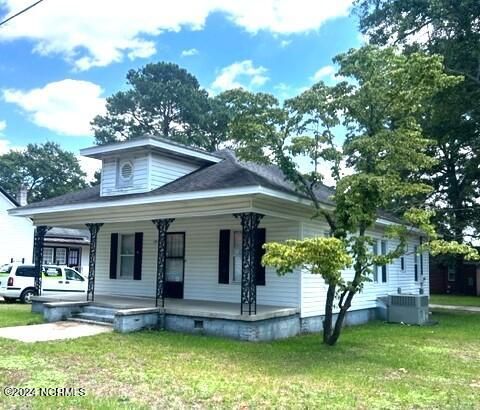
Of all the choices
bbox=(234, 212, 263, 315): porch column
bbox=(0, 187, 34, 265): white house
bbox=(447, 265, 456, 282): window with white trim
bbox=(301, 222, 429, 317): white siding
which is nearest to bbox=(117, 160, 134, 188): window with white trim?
bbox=(234, 212, 263, 315): porch column

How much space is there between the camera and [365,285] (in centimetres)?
1500

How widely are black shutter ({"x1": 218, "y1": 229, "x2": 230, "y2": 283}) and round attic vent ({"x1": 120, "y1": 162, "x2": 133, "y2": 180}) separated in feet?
10.1

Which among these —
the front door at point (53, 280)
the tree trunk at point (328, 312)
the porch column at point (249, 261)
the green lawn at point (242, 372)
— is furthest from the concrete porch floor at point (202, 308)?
the front door at point (53, 280)

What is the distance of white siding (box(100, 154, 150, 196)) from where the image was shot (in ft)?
43.3

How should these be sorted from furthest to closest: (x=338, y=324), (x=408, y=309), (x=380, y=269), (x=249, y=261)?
(x=380, y=269) < (x=408, y=309) < (x=249, y=261) < (x=338, y=324)

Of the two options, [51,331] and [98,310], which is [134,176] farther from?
[51,331]

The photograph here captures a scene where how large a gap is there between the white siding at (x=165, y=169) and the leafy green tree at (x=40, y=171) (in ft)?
126

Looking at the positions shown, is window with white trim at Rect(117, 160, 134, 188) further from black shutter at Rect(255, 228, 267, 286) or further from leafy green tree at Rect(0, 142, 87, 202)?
leafy green tree at Rect(0, 142, 87, 202)

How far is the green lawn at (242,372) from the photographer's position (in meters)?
5.80

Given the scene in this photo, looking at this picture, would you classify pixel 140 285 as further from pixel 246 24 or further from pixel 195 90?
pixel 195 90

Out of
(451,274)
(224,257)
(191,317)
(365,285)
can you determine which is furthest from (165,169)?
(451,274)

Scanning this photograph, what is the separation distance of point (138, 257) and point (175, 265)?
157cm

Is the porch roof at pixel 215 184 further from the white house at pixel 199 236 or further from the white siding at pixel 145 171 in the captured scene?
the white siding at pixel 145 171

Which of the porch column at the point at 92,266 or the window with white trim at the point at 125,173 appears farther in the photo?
the window with white trim at the point at 125,173
